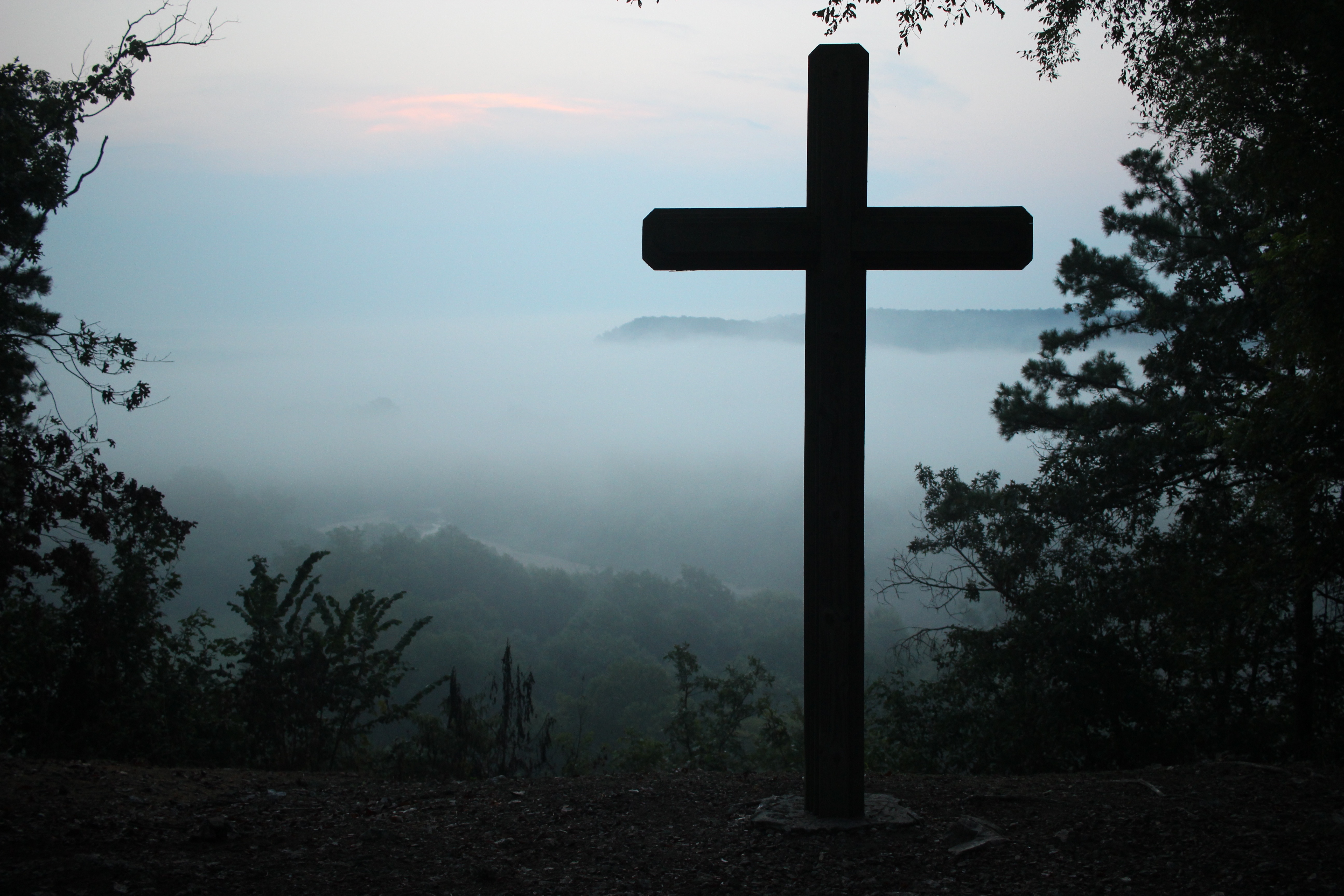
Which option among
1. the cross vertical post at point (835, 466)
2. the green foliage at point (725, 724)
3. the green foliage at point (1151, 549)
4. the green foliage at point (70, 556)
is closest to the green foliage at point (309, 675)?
the green foliage at point (70, 556)

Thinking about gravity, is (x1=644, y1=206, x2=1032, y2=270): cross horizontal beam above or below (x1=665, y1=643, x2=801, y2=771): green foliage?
above

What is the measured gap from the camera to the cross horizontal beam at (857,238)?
371cm

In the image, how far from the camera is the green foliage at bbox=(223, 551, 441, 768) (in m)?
7.42

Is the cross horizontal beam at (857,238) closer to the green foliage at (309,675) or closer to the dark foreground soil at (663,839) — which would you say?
the dark foreground soil at (663,839)

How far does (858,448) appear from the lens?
3664 millimetres

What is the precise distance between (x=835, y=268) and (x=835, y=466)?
0.83 metres

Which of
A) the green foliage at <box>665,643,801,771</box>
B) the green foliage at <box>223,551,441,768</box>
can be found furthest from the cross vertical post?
the green foliage at <box>223,551,441,768</box>

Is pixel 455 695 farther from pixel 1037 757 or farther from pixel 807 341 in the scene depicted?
pixel 1037 757

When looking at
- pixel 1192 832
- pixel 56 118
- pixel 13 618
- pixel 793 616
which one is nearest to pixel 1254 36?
pixel 1192 832

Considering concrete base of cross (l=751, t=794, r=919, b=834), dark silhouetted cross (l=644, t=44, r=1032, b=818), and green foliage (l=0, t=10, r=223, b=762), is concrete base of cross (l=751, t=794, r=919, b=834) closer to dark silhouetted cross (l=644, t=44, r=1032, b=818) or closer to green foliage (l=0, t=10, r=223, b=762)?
dark silhouetted cross (l=644, t=44, r=1032, b=818)

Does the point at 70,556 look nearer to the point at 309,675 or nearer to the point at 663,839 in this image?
the point at 309,675

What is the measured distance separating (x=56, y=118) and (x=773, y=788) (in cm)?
697

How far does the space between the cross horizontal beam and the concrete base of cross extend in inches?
90.7

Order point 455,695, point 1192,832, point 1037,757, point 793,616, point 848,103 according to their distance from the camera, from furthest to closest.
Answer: point 793,616 → point 1037,757 → point 455,695 → point 848,103 → point 1192,832
